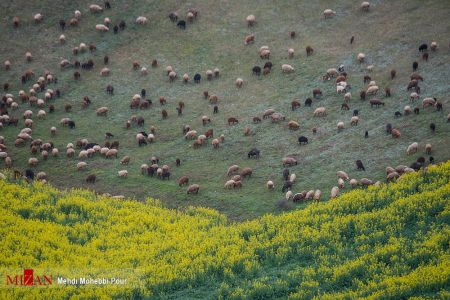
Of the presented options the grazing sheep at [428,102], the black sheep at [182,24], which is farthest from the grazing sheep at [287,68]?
the grazing sheep at [428,102]

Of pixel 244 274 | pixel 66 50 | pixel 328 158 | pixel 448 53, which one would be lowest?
pixel 244 274

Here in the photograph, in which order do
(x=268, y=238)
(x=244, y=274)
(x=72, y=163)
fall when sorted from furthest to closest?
(x=72, y=163)
(x=268, y=238)
(x=244, y=274)

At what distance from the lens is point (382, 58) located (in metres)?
44.9

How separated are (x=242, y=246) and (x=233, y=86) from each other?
53.2ft

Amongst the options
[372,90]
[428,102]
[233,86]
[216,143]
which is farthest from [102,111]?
[428,102]

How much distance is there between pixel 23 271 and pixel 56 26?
26.8 metres

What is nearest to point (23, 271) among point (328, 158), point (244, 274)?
point (244, 274)

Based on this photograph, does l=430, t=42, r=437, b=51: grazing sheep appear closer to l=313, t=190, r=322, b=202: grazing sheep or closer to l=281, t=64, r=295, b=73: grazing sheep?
l=281, t=64, r=295, b=73: grazing sheep

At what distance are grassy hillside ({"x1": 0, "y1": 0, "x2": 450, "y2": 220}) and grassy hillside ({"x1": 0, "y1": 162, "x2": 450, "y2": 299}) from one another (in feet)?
9.53

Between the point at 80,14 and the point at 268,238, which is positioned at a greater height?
the point at 80,14

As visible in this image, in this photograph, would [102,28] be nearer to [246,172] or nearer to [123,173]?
[123,173]

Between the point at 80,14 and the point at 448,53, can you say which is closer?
the point at 448,53

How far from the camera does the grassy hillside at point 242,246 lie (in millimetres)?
27812

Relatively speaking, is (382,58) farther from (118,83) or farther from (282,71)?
(118,83)
